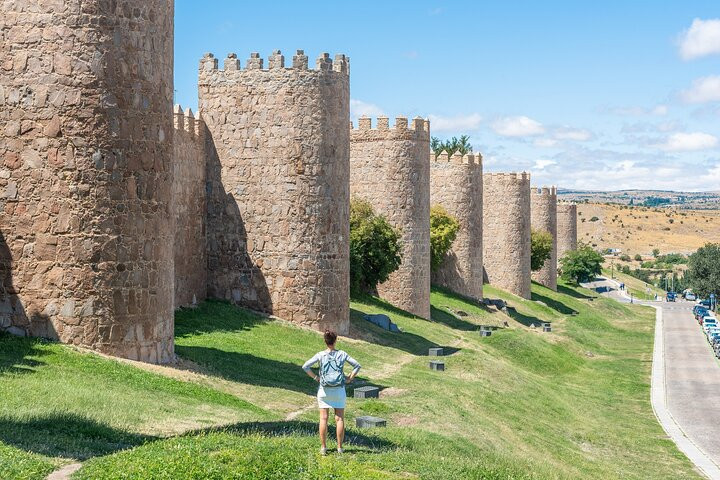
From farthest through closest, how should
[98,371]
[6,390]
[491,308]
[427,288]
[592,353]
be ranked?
[491,308] → [592,353] → [427,288] → [98,371] → [6,390]

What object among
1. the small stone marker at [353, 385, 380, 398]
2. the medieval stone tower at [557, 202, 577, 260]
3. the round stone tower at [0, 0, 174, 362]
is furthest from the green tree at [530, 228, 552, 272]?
the round stone tower at [0, 0, 174, 362]

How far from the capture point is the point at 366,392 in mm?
18875

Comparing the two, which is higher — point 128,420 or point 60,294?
point 60,294

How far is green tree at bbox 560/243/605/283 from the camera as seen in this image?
258ft

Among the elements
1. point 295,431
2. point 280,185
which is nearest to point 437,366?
point 280,185

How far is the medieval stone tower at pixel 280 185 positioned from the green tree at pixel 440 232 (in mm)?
18246

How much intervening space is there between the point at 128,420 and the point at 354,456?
324 cm

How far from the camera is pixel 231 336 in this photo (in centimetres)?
2264

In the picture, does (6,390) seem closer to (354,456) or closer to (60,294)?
(60,294)

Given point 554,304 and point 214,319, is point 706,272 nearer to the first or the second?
point 554,304

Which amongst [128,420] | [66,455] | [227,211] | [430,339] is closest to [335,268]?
[227,211]

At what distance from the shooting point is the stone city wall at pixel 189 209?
24650 millimetres

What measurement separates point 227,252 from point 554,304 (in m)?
36.7

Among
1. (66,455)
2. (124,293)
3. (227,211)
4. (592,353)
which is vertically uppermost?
(227,211)
